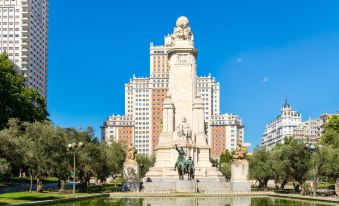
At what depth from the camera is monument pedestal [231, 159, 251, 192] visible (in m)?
56.7

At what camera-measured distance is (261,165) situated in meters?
66.4

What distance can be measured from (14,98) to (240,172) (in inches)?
1409

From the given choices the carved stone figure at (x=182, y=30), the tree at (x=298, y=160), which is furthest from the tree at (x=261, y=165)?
the carved stone figure at (x=182, y=30)

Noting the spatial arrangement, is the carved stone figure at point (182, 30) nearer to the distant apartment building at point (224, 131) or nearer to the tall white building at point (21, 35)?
the tall white building at point (21, 35)

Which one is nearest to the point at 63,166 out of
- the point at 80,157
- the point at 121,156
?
the point at 80,157

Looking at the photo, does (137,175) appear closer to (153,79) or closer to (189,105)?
(189,105)

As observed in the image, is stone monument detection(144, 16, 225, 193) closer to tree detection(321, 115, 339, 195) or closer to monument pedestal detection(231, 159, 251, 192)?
monument pedestal detection(231, 159, 251, 192)

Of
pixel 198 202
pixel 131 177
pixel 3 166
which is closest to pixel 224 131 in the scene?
pixel 131 177

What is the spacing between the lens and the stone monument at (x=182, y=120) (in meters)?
65.8

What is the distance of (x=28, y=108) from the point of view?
247ft

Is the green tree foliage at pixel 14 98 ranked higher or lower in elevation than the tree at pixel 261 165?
higher

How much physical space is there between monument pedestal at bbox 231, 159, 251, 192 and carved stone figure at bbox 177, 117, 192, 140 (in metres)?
11.2

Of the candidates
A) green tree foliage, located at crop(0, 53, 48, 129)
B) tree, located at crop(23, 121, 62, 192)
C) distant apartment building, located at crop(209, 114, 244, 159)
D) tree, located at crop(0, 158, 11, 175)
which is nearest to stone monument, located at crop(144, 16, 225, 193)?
tree, located at crop(23, 121, 62, 192)

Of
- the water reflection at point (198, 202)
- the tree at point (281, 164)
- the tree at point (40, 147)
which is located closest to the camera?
the water reflection at point (198, 202)
